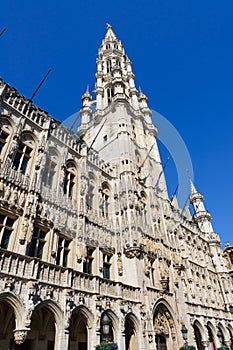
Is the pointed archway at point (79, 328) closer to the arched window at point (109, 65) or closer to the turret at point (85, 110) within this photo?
the turret at point (85, 110)

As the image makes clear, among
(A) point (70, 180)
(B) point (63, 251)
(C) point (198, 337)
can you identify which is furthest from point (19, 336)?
(C) point (198, 337)

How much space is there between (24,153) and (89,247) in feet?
26.2

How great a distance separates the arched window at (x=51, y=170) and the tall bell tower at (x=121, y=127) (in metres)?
6.75

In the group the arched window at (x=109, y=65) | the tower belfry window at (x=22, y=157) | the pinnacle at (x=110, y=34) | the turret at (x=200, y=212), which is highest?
the pinnacle at (x=110, y=34)

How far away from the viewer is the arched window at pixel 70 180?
19534mm

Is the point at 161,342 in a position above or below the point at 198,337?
below

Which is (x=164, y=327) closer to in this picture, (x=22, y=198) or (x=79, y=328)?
(x=79, y=328)

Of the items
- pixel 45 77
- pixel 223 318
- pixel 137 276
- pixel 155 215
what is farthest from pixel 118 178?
pixel 223 318

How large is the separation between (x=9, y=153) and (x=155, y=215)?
15477 millimetres

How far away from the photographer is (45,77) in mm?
18953

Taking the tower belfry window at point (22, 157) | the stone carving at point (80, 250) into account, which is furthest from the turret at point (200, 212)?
the tower belfry window at point (22, 157)

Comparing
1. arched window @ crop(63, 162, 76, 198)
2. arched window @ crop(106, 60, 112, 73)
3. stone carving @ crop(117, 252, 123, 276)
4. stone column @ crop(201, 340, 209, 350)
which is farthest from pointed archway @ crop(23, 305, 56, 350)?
arched window @ crop(106, 60, 112, 73)

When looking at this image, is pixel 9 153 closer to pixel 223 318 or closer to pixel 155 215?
pixel 155 215

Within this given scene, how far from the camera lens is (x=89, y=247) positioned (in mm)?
18297
